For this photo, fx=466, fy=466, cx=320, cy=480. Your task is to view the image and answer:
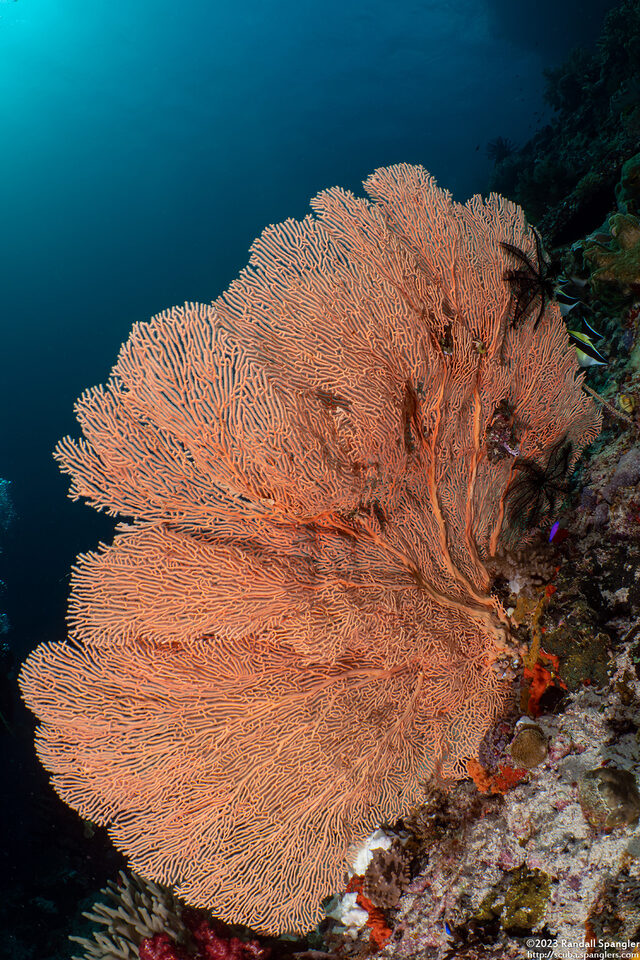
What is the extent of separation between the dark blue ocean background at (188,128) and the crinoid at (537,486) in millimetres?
44748

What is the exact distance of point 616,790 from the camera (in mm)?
2205

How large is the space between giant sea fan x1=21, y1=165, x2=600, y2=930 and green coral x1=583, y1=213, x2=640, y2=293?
3.52 ft

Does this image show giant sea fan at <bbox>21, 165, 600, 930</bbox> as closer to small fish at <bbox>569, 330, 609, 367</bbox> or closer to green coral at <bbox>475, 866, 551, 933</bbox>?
small fish at <bbox>569, 330, 609, 367</bbox>

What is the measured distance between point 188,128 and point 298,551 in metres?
75.9

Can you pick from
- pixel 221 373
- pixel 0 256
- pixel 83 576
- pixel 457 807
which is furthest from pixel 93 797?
pixel 0 256

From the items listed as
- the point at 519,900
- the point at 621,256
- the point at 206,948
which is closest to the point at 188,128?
the point at 621,256

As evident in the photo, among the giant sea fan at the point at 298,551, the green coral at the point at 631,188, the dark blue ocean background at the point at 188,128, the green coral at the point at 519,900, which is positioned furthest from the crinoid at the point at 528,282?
the dark blue ocean background at the point at 188,128

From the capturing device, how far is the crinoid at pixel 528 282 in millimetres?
3004

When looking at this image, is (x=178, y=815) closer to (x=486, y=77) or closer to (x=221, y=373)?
(x=221, y=373)

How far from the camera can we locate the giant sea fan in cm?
252

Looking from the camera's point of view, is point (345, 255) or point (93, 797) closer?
point (345, 255)

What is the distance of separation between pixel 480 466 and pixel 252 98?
246 ft

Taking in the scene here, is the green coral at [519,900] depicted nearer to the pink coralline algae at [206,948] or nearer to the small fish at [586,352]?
the pink coralline algae at [206,948]

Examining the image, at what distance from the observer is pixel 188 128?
60531 mm
